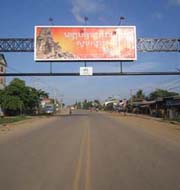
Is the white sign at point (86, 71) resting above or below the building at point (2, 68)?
below

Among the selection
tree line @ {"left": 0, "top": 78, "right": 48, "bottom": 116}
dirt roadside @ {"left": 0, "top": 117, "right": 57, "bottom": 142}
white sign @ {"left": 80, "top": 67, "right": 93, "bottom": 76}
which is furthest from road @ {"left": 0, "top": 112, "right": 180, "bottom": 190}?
tree line @ {"left": 0, "top": 78, "right": 48, "bottom": 116}

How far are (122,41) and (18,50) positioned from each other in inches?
467

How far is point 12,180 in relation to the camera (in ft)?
29.4

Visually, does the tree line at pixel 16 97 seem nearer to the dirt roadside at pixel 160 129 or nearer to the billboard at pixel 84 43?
the billboard at pixel 84 43

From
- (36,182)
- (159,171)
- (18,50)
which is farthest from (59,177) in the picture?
(18,50)

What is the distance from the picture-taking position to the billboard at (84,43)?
148 feet

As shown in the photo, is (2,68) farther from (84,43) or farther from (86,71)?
(84,43)

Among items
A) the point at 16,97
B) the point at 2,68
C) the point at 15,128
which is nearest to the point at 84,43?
the point at 15,128

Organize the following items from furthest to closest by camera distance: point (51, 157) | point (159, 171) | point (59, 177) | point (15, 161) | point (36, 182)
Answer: point (51, 157)
point (15, 161)
point (159, 171)
point (59, 177)
point (36, 182)

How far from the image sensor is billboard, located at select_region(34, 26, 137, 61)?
4506cm

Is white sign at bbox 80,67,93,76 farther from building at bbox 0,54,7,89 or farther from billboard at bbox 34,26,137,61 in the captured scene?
building at bbox 0,54,7,89

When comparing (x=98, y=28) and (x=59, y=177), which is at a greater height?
(x=98, y=28)

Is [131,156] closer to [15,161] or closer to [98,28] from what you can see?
[15,161]

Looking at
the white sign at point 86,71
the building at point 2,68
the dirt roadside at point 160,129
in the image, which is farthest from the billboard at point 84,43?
the building at point 2,68
